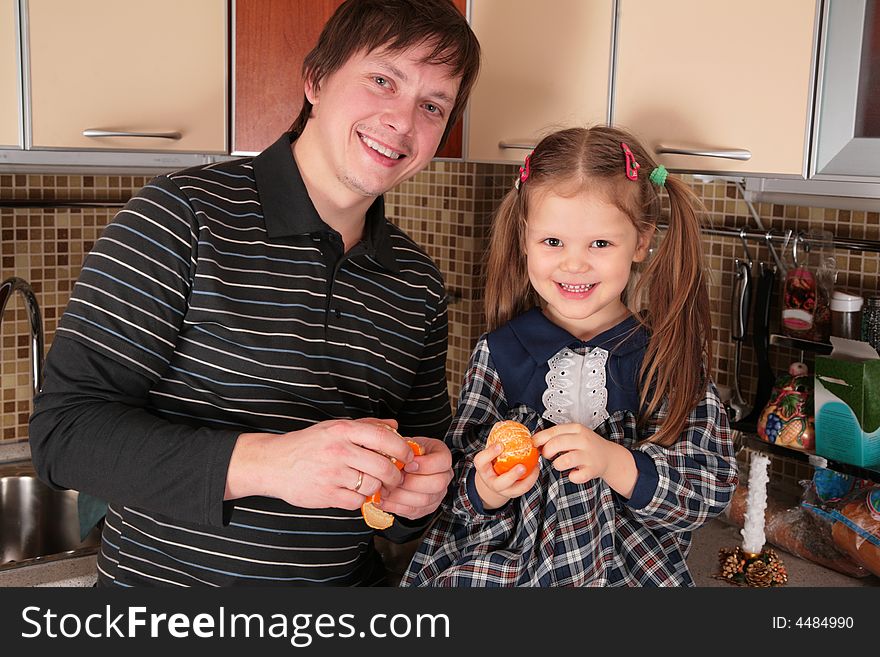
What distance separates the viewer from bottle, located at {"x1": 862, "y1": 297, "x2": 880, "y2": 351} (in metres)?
1.59

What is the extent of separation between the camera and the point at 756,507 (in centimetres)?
163

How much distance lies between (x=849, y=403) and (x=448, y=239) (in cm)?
126

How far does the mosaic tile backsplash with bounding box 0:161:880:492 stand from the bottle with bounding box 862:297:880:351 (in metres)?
0.10

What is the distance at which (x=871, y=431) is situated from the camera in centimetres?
150

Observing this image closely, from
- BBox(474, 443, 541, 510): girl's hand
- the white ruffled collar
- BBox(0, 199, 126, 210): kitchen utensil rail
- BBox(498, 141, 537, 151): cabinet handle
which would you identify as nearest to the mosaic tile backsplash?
BBox(0, 199, 126, 210): kitchen utensil rail

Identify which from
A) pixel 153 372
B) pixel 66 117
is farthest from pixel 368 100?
pixel 66 117

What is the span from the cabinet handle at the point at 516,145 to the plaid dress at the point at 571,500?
43 centimetres

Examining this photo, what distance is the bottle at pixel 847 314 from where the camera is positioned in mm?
1637

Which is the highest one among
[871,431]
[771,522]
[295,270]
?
[295,270]

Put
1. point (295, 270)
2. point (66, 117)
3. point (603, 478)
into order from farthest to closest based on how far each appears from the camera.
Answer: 1. point (66, 117)
2. point (295, 270)
3. point (603, 478)

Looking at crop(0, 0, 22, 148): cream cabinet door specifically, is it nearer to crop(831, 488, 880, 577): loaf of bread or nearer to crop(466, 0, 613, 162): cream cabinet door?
crop(466, 0, 613, 162): cream cabinet door

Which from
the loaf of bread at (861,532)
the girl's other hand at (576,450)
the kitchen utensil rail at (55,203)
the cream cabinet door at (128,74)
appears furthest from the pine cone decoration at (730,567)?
the kitchen utensil rail at (55,203)

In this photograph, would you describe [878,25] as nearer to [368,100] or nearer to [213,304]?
[368,100]

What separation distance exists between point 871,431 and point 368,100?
0.90m
